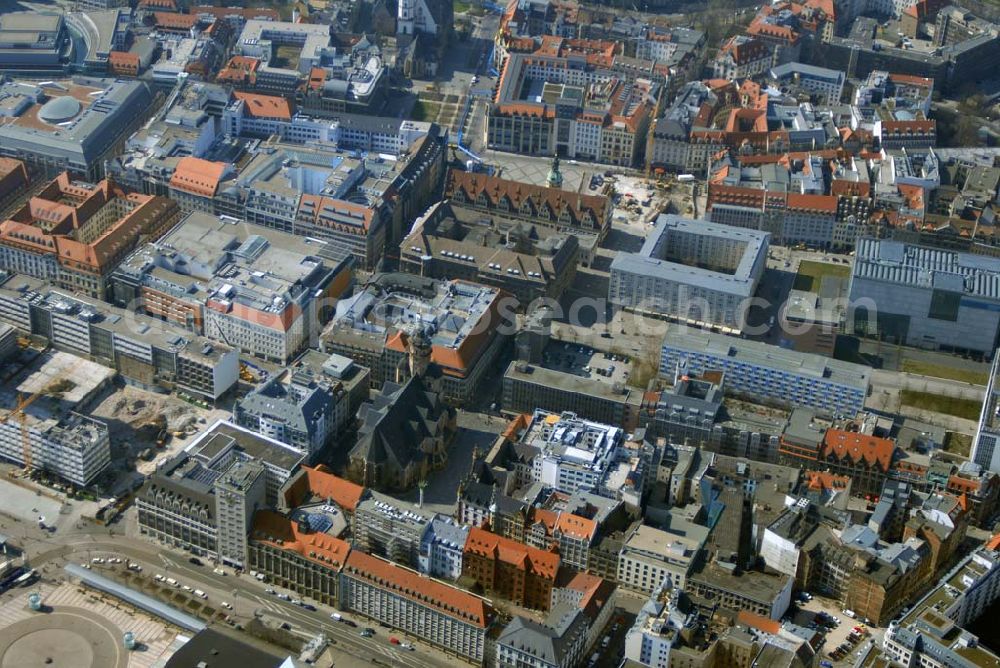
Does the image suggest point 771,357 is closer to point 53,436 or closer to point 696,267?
point 696,267

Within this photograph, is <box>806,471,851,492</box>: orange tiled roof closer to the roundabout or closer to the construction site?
the construction site

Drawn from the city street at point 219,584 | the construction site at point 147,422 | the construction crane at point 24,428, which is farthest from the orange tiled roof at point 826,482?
the construction crane at point 24,428

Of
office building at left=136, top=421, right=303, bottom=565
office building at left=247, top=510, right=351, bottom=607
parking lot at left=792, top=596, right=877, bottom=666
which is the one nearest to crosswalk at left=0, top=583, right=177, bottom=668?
office building at left=136, top=421, right=303, bottom=565

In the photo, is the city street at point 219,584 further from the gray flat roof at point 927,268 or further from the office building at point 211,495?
the gray flat roof at point 927,268

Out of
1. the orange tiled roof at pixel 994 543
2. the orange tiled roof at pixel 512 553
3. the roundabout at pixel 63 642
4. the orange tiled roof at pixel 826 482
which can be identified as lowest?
the roundabout at pixel 63 642

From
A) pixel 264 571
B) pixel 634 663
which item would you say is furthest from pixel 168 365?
pixel 634 663

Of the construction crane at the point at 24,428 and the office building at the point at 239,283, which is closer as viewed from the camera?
the construction crane at the point at 24,428

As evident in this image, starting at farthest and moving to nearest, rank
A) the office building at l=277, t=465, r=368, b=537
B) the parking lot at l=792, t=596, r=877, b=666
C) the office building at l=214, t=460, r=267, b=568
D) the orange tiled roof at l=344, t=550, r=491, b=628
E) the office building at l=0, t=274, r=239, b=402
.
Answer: the office building at l=0, t=274, r=239, b=402 → the office building at l=277, t=465, r=368, b=537 → the office building at l=214, t=460, r=267, b=568 → the parking lot at l=792, t=596, r=877, b=666 → the orange tiled roof at l=344, t=550, r=491, b=628
